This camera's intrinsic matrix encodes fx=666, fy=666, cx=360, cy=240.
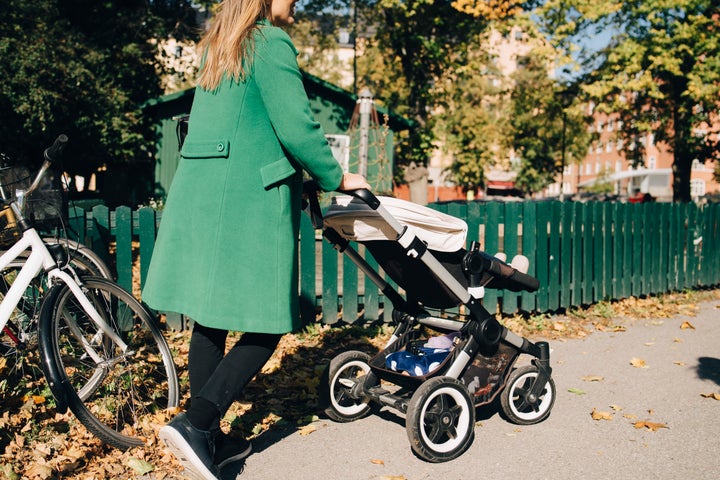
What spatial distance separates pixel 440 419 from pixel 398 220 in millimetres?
1063

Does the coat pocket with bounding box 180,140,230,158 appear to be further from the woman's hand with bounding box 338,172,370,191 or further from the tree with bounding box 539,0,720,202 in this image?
the tree with bounding box 539,0,720,202

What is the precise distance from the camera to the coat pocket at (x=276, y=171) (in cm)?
282

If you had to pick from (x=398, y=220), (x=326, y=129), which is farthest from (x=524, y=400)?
(x=326, y=129)

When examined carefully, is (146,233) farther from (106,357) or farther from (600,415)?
(600,415)

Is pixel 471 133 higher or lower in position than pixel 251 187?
higher

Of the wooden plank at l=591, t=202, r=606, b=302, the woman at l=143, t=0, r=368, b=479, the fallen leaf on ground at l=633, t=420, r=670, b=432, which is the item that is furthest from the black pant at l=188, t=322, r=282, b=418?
the wooden plank at l=591, t=202, r=606, b=302

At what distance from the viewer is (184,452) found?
2721mm

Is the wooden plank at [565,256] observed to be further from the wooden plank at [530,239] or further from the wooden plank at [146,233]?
the wooden plank at [146,233]

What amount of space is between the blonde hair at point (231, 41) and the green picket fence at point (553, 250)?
262cm

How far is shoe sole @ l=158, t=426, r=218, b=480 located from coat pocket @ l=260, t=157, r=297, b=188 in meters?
1.09

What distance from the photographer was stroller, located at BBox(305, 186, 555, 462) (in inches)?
134

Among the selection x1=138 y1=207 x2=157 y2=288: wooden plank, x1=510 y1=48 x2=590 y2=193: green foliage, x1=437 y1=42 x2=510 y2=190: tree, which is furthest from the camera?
x1=437 y1=42 x2=510 y2=190: tree

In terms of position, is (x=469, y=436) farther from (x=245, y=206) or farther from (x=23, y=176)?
(x=23, y=176)

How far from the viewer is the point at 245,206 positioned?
282 centimetres
